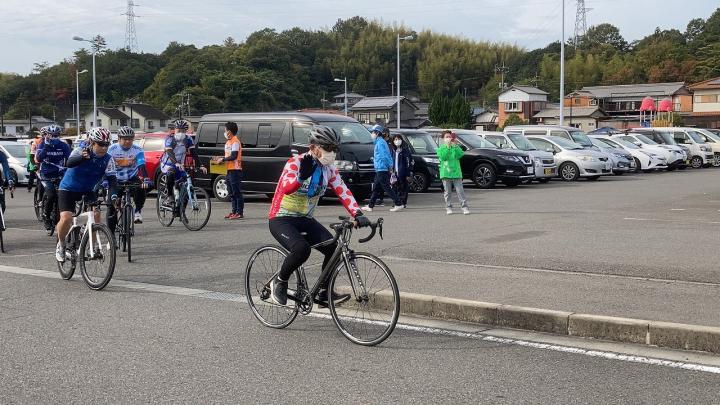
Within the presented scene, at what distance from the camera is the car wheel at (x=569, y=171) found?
25.3 meters

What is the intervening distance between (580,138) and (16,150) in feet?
68.2

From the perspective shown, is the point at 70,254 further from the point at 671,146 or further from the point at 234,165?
the point at 671,146

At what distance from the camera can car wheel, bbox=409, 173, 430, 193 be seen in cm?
2098

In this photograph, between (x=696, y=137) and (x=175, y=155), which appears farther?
(x=696, y=137)

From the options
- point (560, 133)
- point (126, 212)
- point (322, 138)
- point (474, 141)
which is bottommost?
point (126, 212)

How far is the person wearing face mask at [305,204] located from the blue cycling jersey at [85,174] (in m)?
3.66

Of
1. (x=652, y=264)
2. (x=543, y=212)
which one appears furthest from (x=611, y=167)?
(x=652, y=264)

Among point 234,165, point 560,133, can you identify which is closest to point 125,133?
point 234,165

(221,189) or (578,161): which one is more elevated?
(578,161)

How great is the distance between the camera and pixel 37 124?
3912 inches

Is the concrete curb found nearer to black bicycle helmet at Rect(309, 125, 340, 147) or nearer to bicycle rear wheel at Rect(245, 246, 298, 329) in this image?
bicycle rear wheel at Rect(245, 246, 298, 329)

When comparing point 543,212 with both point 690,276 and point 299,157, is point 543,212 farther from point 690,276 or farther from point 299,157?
point 299,157

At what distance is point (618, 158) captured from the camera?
28.4m

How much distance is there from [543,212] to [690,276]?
681cm
